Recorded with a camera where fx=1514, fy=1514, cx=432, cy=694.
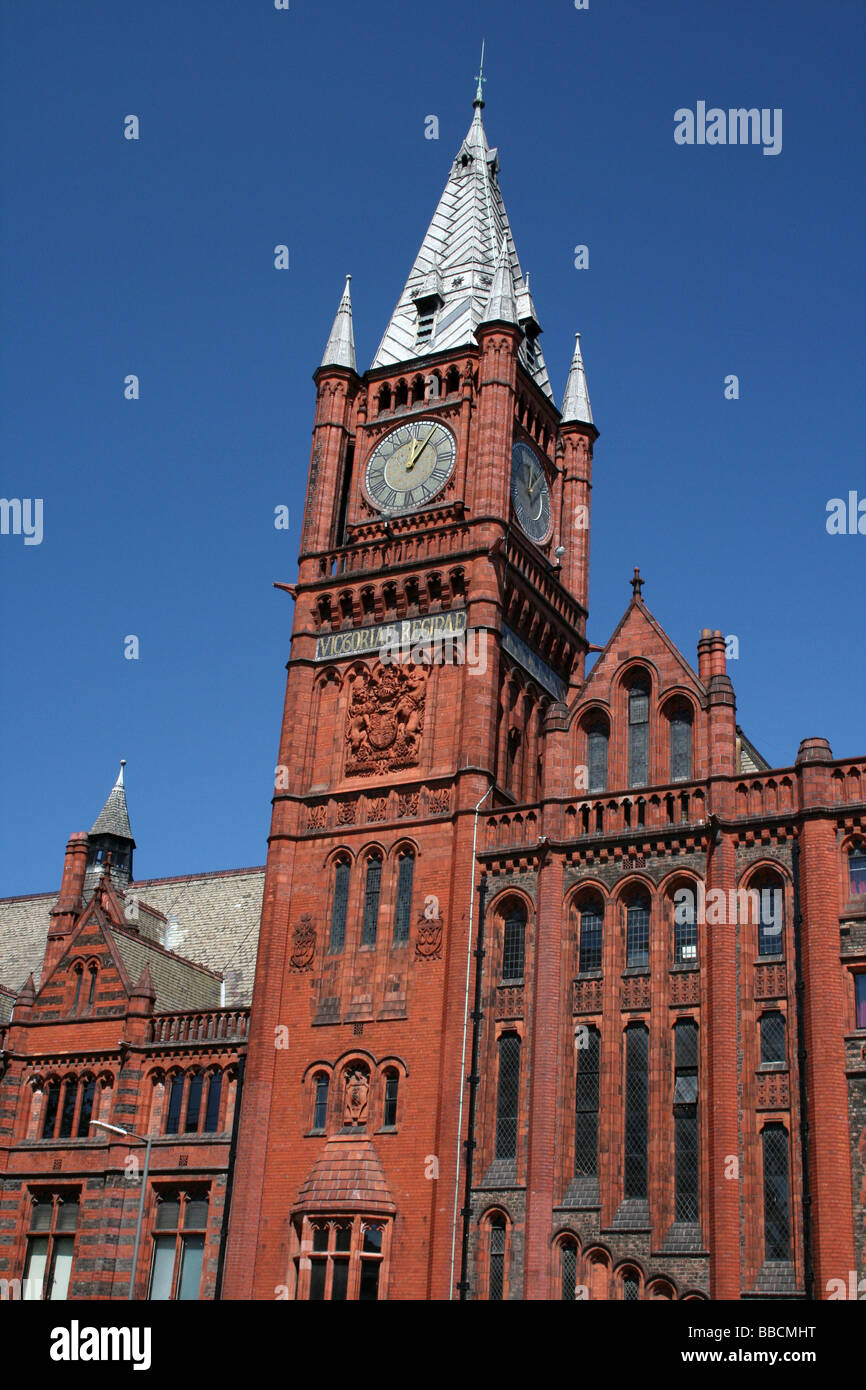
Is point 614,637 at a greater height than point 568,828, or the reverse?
point 614,637

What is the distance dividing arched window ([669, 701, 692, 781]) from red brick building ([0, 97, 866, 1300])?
11 cm

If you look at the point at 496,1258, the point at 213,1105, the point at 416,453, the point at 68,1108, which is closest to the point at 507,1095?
the point at 496,1258

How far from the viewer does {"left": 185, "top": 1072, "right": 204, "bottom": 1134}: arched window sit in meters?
49.8

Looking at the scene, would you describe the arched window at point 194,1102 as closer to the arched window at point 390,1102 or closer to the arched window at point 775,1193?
the arched window at point 390,1102

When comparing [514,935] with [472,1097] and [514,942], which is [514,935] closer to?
[514,942]

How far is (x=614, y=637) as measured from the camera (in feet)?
154

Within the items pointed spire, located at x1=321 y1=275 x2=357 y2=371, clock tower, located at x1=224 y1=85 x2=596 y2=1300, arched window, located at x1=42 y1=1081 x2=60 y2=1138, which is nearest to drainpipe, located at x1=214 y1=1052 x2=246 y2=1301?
clock tower, located at x1=224 y1=85 x2=596 y2=1300

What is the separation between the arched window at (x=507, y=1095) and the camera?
1639 inches

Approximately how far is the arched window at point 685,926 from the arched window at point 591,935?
7.47ft

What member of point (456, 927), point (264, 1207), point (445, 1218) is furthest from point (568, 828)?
point (264, 1207)

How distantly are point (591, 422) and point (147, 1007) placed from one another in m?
27.9

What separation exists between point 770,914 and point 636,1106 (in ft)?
20.5
